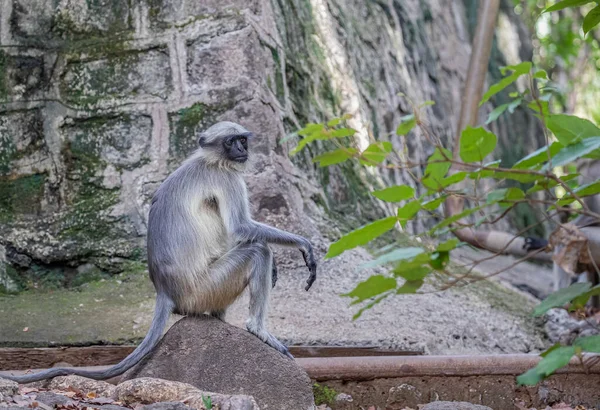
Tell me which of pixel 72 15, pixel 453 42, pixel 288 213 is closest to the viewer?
pixel 288 213

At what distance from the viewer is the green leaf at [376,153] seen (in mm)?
1936

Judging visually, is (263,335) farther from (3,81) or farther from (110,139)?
(3,81)

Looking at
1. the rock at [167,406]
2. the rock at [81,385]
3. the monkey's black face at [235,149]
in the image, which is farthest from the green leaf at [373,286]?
the monkey's black face at [235,149]

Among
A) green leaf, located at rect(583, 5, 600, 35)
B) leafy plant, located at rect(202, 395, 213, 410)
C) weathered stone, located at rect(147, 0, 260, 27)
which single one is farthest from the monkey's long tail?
green leaf, located at rect(583, 5, 600, 35)

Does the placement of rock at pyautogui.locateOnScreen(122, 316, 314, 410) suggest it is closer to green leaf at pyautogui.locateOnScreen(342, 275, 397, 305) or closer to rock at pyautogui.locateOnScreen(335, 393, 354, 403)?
rock at pyautogui.locateOnScreen(335, 393, 354, 403)

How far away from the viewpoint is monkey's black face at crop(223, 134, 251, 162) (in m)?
4.46

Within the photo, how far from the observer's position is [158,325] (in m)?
4.00

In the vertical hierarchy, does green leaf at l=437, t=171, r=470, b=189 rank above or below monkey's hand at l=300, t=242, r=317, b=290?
above

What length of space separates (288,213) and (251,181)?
317mm

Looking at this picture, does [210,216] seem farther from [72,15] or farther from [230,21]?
[72,15]

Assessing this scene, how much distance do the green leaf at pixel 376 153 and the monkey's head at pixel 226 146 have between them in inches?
98.5

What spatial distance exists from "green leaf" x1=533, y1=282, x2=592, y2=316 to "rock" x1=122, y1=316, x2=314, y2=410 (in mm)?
2188

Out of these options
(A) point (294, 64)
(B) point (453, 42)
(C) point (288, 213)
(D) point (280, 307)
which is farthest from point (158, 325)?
(B) point (453, 42)

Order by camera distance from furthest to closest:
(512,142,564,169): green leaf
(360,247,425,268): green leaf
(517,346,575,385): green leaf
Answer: (512,142,564,169): green leaf → (360,247,425,268): green leaf → (517,346,575,385): green leaf
